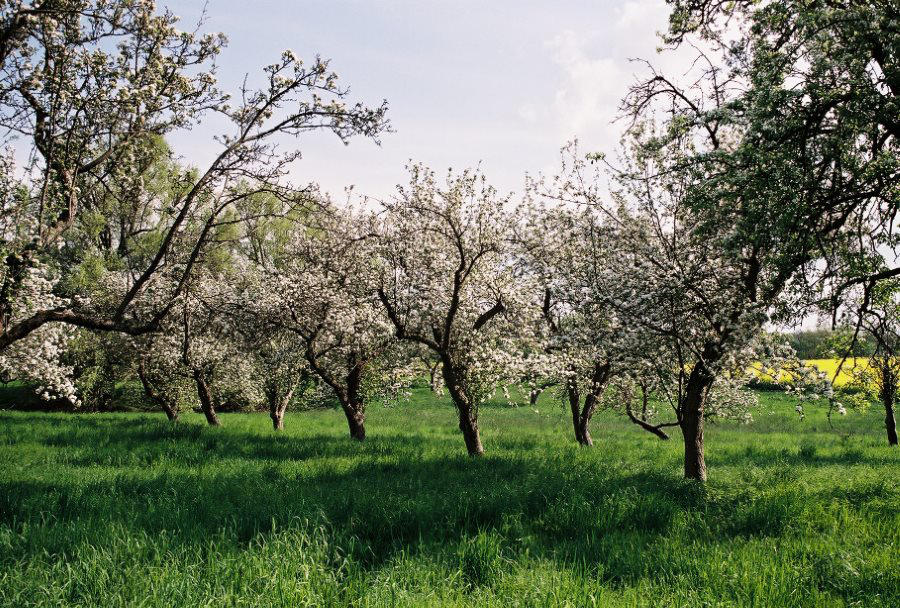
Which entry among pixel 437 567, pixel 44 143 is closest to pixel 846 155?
pixel 437 567

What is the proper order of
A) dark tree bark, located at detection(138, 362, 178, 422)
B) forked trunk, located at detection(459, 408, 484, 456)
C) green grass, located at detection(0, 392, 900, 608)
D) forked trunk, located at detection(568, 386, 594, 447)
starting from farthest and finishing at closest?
dark tree bark, located at detection(138, 362, 178, 422) < forked trunk, located at detection(568, 386, 594, 447) < forked trunk, located at detection(459, 408, 484, 456) < green grass, located at detection(0, 392, 900, 608)

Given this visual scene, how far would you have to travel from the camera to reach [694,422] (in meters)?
12.1

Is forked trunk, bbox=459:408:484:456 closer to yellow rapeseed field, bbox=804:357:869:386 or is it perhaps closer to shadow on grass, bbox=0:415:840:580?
shadow on grass, bbox=0:415:840:580

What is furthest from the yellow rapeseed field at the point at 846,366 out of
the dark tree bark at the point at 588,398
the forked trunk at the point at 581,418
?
the forked trunk at the point at 581,418

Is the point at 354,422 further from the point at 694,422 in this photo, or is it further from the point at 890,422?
the point at 890,422

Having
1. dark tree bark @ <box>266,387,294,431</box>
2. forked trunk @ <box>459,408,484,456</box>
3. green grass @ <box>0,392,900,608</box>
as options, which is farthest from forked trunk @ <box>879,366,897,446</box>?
dark tree bark @ <box>266,387,294,431</box>

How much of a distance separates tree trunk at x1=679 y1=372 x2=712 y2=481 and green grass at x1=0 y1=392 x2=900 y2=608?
25.5 inches

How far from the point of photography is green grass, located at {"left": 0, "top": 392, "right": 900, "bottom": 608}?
538 cm

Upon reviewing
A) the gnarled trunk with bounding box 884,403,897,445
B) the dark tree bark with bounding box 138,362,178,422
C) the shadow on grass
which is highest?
the dark tree bark with bounding box 138,362,178,422

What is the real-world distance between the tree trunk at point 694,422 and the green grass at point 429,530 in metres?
0.65

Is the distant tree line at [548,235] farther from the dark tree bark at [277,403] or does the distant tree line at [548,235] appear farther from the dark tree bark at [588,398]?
the dark tree bark at [277,403]

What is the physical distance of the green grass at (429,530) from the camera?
5.38 metres

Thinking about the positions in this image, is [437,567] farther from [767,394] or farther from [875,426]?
[767,394]

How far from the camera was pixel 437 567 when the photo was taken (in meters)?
6.05
